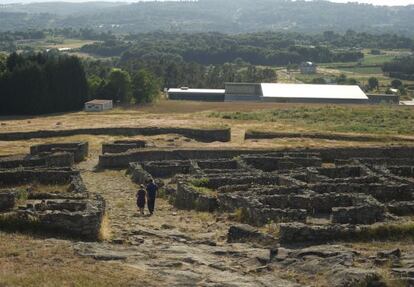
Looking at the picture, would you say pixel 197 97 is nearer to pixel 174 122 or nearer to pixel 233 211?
pixel 174 122

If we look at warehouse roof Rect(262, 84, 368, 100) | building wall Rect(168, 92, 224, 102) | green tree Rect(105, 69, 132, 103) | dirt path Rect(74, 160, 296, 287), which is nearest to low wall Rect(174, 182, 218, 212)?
dirt path Rect(74, 160, 296, 287)

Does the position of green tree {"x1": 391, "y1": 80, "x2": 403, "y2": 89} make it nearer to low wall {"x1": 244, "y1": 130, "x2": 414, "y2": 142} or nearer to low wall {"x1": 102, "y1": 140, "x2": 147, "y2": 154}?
low wall {"x1": 244, "y1": 130, "x2": 414, "y2": 142}

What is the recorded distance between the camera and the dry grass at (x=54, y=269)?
1391 cm

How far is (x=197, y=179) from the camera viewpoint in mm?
27406

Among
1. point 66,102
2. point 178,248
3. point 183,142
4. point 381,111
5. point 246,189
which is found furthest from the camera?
point 66,102

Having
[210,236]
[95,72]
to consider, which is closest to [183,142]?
[210,236]

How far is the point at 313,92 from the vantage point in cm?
9319

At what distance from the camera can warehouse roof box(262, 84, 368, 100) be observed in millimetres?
89500

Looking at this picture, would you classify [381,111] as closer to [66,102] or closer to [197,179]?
[66,102]

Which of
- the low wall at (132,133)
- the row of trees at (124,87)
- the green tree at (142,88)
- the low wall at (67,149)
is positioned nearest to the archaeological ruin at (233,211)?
the low wall at (67,149)

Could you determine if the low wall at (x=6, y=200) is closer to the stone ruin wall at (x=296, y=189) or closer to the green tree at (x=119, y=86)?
the stone ruin wall at (x=296, y=189)

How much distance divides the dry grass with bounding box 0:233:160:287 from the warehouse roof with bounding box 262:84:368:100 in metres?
75.7

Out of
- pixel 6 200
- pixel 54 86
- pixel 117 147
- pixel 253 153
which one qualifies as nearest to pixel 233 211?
pixel 6 200

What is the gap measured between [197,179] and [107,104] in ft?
164
